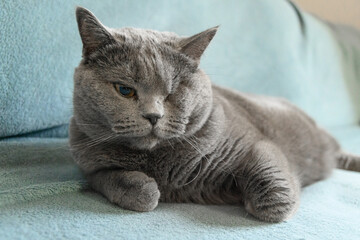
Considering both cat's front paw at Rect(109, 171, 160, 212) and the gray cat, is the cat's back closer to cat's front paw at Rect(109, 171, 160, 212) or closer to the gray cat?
the gray cat

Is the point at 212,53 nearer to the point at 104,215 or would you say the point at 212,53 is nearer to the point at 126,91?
the point at 126,91

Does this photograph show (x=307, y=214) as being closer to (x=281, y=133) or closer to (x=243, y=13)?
(x=281, y=133)

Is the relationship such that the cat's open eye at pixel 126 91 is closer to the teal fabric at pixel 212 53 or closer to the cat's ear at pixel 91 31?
the cat's ear at pixel 91 31

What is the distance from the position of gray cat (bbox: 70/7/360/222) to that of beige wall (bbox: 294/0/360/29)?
190 centimetres

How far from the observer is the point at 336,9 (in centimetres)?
273

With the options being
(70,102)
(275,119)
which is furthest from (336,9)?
(70,102)

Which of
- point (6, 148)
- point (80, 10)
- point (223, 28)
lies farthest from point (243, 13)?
point (6, 148)

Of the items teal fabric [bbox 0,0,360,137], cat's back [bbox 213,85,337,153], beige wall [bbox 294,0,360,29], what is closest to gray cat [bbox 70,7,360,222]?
cat's back [bbox 213,85,337,153]

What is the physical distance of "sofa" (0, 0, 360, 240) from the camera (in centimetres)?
76

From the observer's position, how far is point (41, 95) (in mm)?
1184

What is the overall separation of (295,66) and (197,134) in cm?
122

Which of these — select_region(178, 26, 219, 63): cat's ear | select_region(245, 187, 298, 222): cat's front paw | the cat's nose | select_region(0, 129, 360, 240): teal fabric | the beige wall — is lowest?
select_region(0, 129, 360, 240): teal fabric

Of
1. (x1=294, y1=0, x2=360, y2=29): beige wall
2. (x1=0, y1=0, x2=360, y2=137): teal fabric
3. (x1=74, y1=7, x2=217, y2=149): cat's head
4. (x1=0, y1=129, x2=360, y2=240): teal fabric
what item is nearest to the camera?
(x1=0, y1=129, x2=360, y2=240): teal fabric

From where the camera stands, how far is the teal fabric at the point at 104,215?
0.71 m
